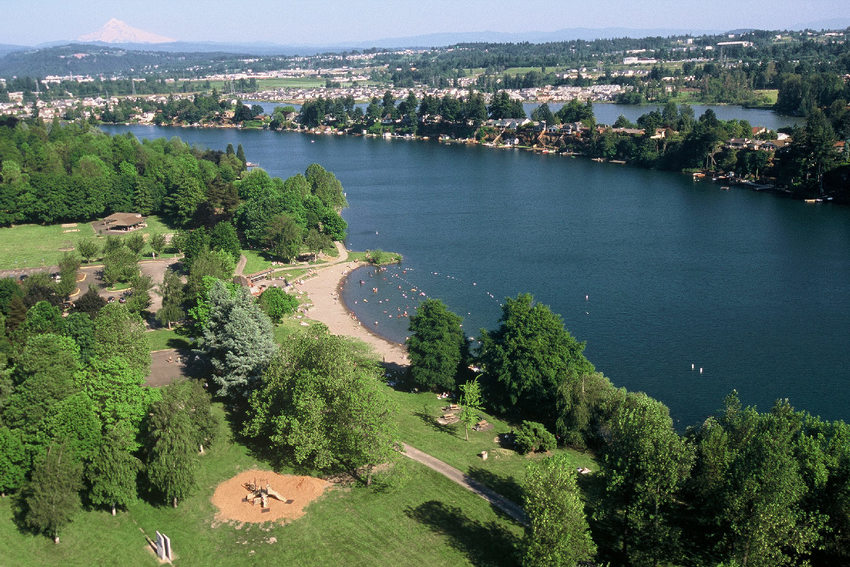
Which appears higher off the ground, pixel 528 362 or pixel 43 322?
pixel 43 322

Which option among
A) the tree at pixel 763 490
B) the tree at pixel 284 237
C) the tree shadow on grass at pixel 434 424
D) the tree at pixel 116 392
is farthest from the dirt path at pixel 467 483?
the tree at pixel 284 237

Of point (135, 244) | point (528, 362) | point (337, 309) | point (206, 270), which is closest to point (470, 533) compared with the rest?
point (528, 362)

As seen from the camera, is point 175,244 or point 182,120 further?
point 182,120

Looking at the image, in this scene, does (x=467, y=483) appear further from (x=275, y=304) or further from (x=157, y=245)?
(x=157, y=245)

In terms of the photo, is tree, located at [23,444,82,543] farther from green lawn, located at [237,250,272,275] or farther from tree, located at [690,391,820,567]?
green lawn, located at [237,250,272,275]

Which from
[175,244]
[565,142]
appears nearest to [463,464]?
[175,244]

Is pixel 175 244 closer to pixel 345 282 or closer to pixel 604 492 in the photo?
pixel 345 282
